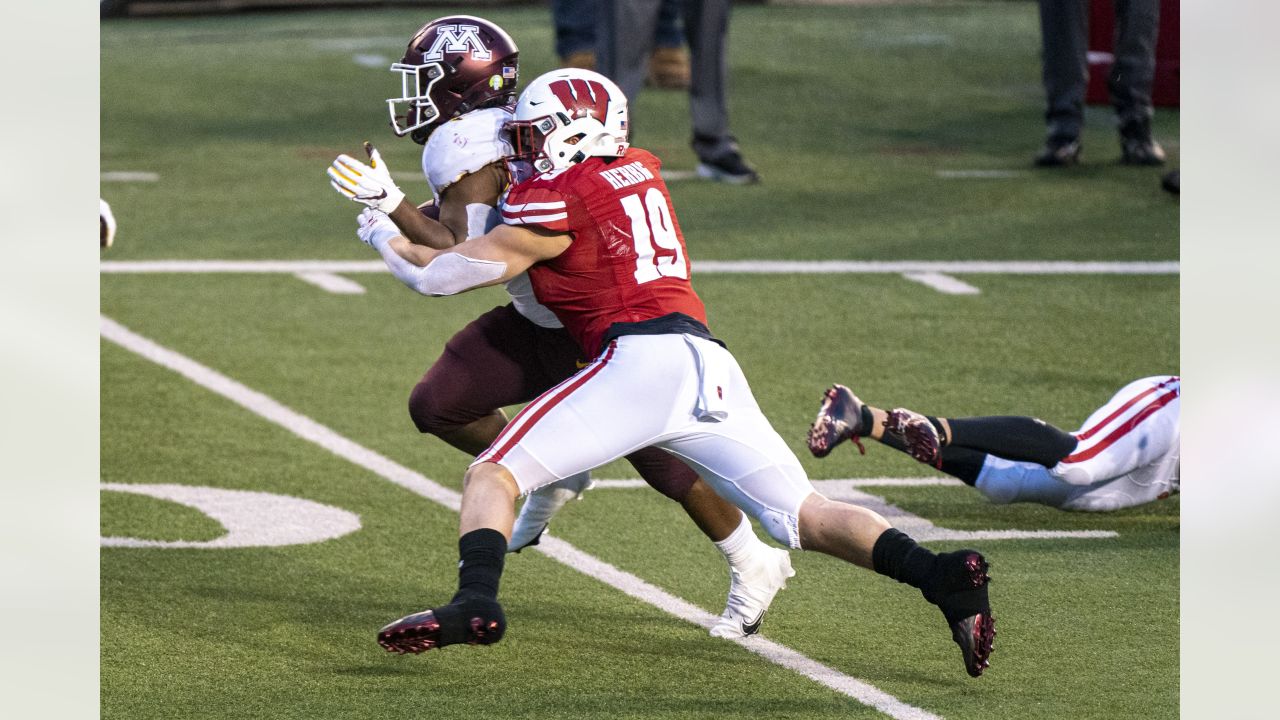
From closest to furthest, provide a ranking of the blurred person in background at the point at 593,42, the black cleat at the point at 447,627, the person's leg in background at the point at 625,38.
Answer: the black cleat at the point at 447,627 → the person's leg in background at the point at 625,38 → the blurred person in background at the point at 593,42

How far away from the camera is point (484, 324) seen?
4742 millimetres

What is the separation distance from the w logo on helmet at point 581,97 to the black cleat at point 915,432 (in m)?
1.14

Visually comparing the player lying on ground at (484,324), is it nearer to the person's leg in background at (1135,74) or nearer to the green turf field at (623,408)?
the green turf field at (623,408)

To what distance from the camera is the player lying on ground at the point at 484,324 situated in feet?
14.6

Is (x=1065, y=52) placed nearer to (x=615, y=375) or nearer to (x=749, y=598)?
(x=749, y=598)

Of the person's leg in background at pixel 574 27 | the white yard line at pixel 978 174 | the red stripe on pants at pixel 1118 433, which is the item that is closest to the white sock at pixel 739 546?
the red stripe on pants at pixel 1118 433

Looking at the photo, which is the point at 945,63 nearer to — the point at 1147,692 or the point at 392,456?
the point at 392,456

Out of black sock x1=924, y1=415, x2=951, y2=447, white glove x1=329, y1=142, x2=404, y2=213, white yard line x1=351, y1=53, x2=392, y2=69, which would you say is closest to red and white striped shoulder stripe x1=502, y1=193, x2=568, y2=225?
white glove x1=329, y1=142, x2=404, y2=213

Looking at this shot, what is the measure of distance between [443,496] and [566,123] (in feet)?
6.04

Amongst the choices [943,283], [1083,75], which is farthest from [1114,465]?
[1083,75]

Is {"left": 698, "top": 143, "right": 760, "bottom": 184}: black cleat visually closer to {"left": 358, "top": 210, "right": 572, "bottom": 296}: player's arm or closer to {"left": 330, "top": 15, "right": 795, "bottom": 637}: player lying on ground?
{"left": 330, "top": 15, "right": 795, "bottom": 637}: player lying on ground

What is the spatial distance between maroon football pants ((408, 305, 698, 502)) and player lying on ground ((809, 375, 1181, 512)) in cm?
87
